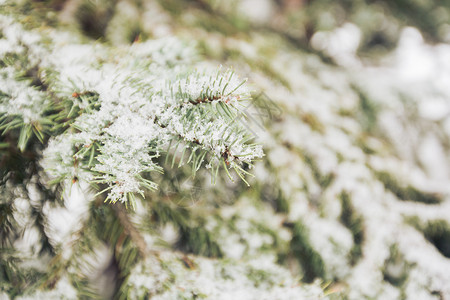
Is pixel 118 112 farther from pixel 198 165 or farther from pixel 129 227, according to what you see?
pixel 129 227

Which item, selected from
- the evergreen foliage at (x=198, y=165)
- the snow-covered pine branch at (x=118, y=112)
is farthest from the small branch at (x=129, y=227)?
the snow-covered pine branch at (x=118, y=112)

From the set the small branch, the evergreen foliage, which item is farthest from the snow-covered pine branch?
the small branch

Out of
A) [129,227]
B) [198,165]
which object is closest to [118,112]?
[198,165]

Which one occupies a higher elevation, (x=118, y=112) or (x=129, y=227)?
(x=118, y=112)

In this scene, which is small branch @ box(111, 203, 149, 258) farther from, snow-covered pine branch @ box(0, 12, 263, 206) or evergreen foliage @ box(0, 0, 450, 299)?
snow-covered pine branch @ box(0, 12, 263, 206)

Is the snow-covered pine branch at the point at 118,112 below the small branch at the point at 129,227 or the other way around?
the other way around

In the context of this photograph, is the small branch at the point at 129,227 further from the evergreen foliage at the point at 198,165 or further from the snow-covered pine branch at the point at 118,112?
the snow-covered pine branch at the point at 118,112

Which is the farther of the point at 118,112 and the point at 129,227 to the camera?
the point at 129,227

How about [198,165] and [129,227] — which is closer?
[198,165]
